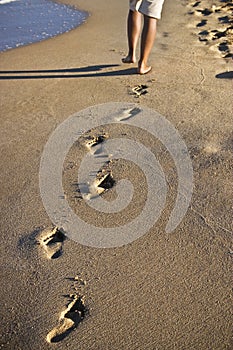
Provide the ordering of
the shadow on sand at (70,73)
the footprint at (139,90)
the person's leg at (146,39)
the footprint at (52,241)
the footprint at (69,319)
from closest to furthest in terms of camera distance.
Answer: the footprint at (69,319), the footprint at (52,241), the footprint at (139,90), the person's leg at (146,39), the shadow on sand at (70,73)

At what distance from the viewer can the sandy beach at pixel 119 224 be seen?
6.36 feet

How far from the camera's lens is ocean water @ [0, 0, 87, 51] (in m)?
5.23

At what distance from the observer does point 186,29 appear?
518 cm

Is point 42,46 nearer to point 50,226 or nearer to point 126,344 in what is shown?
point 50,226

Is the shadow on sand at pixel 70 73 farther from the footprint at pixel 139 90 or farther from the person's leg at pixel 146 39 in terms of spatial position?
the footprint at pixel 139 90

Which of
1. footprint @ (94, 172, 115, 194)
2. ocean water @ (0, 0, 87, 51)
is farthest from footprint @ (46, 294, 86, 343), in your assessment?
ocean water @ (0, 0, 87, 51)

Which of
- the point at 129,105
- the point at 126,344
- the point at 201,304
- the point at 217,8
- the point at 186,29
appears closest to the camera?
the point at 126,344

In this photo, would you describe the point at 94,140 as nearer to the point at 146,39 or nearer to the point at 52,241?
the point at 52,241

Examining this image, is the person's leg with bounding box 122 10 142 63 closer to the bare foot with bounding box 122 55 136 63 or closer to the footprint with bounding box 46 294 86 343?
the bare foot with bounding box 122 55 136 63

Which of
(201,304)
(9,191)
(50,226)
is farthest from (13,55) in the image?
Answer: (201,304)

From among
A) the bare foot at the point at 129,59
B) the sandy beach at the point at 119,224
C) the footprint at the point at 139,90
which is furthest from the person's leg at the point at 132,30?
the footprint at the point at 139,90

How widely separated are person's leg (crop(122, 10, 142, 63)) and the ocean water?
1422mm

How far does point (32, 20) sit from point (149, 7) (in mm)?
2463

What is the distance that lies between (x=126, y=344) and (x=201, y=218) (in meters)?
0.85
